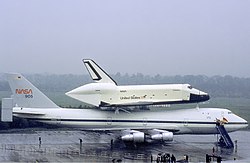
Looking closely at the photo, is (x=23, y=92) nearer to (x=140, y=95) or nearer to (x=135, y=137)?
(x=140, y=95)

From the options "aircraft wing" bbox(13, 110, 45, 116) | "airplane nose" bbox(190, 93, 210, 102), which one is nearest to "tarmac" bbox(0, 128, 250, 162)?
"aircraft wing" bbox(13, 110, 45, 116)

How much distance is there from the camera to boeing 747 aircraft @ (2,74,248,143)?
1576 inches

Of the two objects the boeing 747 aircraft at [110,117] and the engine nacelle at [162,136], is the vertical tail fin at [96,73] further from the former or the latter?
the engine nacelle at [162,136]

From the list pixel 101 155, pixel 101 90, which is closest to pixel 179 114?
pixel 101 90

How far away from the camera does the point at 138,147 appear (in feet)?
125

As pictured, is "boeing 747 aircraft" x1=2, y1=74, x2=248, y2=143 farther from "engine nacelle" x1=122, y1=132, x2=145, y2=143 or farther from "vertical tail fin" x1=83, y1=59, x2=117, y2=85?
"vertical tail fin" x1=83, y1=59, x2=117, y2=85

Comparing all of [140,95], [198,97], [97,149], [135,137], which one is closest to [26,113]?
[97,149]

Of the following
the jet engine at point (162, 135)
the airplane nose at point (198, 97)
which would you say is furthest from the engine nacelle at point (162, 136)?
the airplane nose at point (198, 97)

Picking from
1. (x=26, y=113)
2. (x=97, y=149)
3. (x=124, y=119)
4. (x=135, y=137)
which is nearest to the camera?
(x=97, y=149)

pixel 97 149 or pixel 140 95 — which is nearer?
pixel 97 149

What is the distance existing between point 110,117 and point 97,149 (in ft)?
14.1

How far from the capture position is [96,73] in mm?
41594

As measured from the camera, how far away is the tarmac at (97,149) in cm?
3200

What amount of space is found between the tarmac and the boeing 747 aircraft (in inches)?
60.0
